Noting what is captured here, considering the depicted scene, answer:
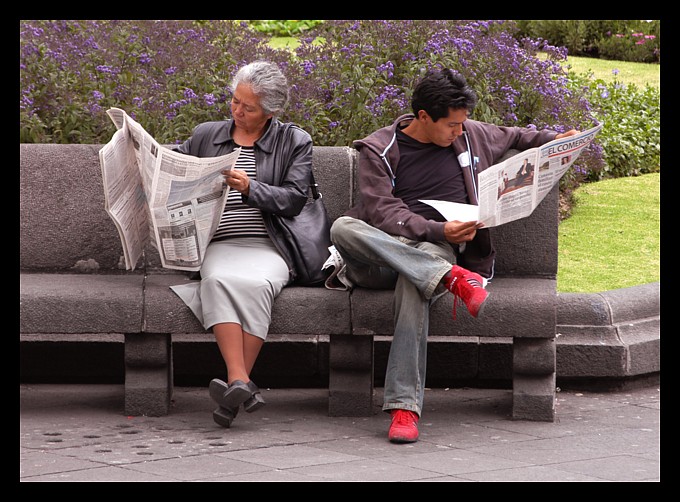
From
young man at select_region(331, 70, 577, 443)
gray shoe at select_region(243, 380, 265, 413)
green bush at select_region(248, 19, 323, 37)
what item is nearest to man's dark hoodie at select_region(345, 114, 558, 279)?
young man at select_region(331, 70, 577, 443)

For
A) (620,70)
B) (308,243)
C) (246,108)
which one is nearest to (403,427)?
(308,243)

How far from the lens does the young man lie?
462 centimetres

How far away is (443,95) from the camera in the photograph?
4.87m

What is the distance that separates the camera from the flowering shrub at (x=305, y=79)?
669cm

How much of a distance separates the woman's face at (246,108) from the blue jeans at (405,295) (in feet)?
2.32

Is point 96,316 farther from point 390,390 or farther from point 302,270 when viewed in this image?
point 390,390

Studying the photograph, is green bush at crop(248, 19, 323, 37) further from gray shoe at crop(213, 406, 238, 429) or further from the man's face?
gray shoe at crop(213, 406, 238, 429)

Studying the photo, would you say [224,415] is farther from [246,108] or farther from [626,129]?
[626,129]

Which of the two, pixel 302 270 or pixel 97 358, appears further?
pixel 97 358

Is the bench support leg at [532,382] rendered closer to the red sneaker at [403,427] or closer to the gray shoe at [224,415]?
the red sneaker at [403,427]

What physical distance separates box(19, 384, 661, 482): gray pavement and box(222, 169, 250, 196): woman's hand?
100 centimetres

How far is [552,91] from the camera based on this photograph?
7.23m

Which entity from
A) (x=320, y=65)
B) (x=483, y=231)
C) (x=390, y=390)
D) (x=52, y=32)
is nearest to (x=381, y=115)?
(x=320, y=65)
